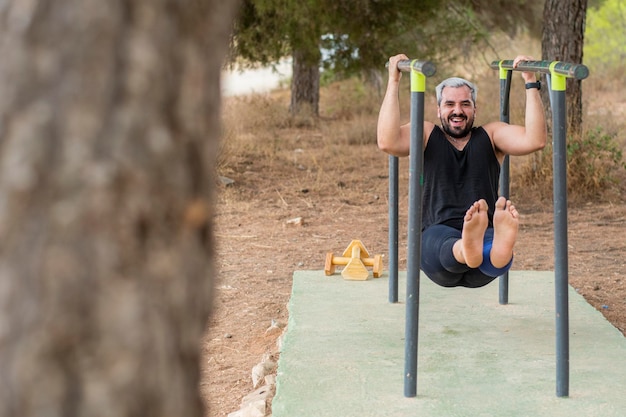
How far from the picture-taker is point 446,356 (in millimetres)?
3766

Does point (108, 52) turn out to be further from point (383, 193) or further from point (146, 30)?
point (383, 193)

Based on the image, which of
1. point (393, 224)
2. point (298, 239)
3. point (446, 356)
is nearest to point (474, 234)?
point (446, 356)

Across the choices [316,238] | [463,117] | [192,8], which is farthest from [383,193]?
[192,8]

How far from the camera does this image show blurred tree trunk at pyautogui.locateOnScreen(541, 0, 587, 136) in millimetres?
7914

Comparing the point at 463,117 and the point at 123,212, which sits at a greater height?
the point at 463,117

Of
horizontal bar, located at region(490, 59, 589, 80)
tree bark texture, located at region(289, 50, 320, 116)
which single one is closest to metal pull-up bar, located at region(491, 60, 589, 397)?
horizontal bar, located at region(490, 59, 589, 80)

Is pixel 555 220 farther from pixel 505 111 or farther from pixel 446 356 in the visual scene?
pixel 505 111

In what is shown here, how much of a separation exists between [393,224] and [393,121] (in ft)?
2.61

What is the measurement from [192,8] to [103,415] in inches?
21.0

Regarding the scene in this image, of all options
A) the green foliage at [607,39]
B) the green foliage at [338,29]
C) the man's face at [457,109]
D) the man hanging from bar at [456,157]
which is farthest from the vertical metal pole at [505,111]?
the green foliage at [607,39]

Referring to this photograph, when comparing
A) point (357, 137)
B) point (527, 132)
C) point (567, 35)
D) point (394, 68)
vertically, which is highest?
point (567, 35)

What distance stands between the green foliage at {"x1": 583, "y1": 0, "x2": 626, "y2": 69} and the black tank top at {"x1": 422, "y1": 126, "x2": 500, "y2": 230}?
14070 millimetres

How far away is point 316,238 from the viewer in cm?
695

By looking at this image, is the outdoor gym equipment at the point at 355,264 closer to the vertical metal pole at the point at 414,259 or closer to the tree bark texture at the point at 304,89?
the vertical metal pole at the point at 414,259
